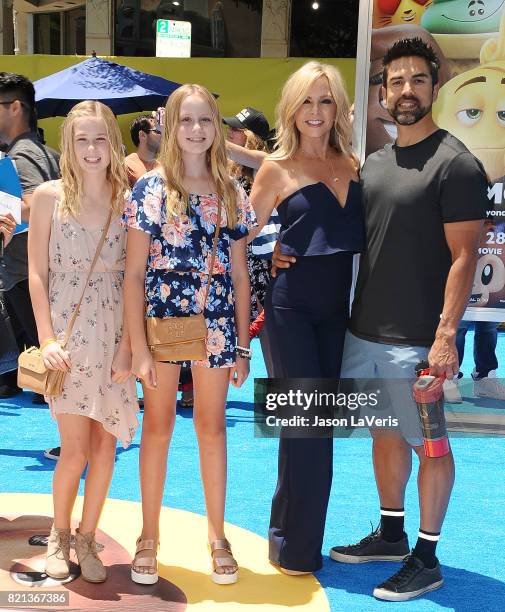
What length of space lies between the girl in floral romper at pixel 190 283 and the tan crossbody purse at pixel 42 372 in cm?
Result: 20

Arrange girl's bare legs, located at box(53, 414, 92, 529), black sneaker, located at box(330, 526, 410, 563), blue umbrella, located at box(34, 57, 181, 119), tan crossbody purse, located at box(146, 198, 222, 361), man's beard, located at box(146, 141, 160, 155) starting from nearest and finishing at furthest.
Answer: tan crossbody purse, located at box(146, 198, 222, 361) < girl's bare legs, located at box(53, 414, 92, 529) < black sneaker, located at box(330, 526, 410, 563) < man's beard, located at box(146, 141, 160, 155) < blue umbrella, located at box(34, 57, 181, 119)

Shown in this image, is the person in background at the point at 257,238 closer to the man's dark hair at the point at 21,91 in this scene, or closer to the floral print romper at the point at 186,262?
the floral print romper at the point at 186,262

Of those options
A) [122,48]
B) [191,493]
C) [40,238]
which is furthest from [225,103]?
[40,238]

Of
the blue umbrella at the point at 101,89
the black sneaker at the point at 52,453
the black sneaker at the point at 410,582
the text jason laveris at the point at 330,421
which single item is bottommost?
the black sneaker at the point at 52,453

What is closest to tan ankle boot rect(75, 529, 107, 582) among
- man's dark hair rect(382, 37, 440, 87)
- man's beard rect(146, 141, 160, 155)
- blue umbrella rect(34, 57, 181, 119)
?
man's dark hair rect(382, 37, 440, 87)

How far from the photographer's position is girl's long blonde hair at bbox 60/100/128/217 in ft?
11.1

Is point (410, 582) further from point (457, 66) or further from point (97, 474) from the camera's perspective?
point (457, 66)

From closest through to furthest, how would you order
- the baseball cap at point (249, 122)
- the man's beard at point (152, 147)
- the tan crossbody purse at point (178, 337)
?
the tan crossbody purse at point (178, 337)
the baseball cap at point (249, 122)
the man's beard at point (152, 147)

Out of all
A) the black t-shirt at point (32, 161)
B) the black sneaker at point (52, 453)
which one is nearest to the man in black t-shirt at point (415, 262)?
the black t-shirt at point (32, 161)

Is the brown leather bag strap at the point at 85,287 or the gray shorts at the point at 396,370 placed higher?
the brown leather bag strap at the point at 85,287

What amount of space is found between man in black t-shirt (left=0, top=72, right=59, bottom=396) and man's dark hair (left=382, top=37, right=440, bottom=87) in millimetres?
2221

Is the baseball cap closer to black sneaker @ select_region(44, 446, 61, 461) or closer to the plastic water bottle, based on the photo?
black sneaker @ select_region(44, 446, 61, 461)

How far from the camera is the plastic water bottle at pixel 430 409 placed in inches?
132

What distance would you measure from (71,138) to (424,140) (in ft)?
4.64
